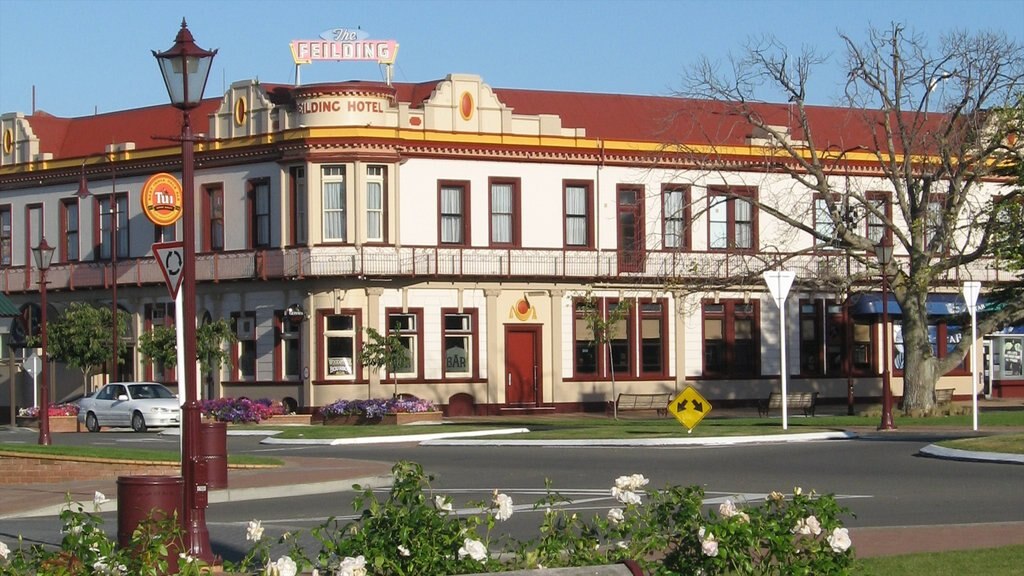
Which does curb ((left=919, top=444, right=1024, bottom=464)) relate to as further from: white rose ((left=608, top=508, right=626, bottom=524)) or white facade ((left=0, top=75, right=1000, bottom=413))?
white facade ((left=0, top=75, right=1000, bottom=413))

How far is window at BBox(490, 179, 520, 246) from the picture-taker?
52781mm

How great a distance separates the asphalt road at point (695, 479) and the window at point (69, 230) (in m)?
23.8

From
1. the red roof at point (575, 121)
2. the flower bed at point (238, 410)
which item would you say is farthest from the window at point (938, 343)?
the flower bed at point (238, 410)

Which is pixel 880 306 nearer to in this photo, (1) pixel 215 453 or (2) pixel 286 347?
(2) pixel 286 347

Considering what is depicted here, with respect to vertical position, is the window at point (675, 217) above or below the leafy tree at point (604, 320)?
above

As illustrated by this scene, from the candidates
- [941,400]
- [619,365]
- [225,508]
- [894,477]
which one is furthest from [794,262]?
[225,508]

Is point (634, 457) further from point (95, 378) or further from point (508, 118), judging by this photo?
point (95, 378)

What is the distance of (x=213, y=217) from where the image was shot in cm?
5456

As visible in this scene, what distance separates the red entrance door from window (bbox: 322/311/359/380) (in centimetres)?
499

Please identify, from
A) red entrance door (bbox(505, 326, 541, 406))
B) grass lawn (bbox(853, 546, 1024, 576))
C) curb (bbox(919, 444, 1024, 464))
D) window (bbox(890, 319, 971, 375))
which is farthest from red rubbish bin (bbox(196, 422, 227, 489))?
window (bbox(890, 319, 971, 375))

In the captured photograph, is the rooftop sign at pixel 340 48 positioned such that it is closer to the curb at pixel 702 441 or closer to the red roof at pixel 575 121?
the red roof at pixel 575 121

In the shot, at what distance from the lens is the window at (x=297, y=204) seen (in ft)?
169

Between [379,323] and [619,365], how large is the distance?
8.37 meters

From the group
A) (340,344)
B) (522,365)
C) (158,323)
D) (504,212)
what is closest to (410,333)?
(340,344)
